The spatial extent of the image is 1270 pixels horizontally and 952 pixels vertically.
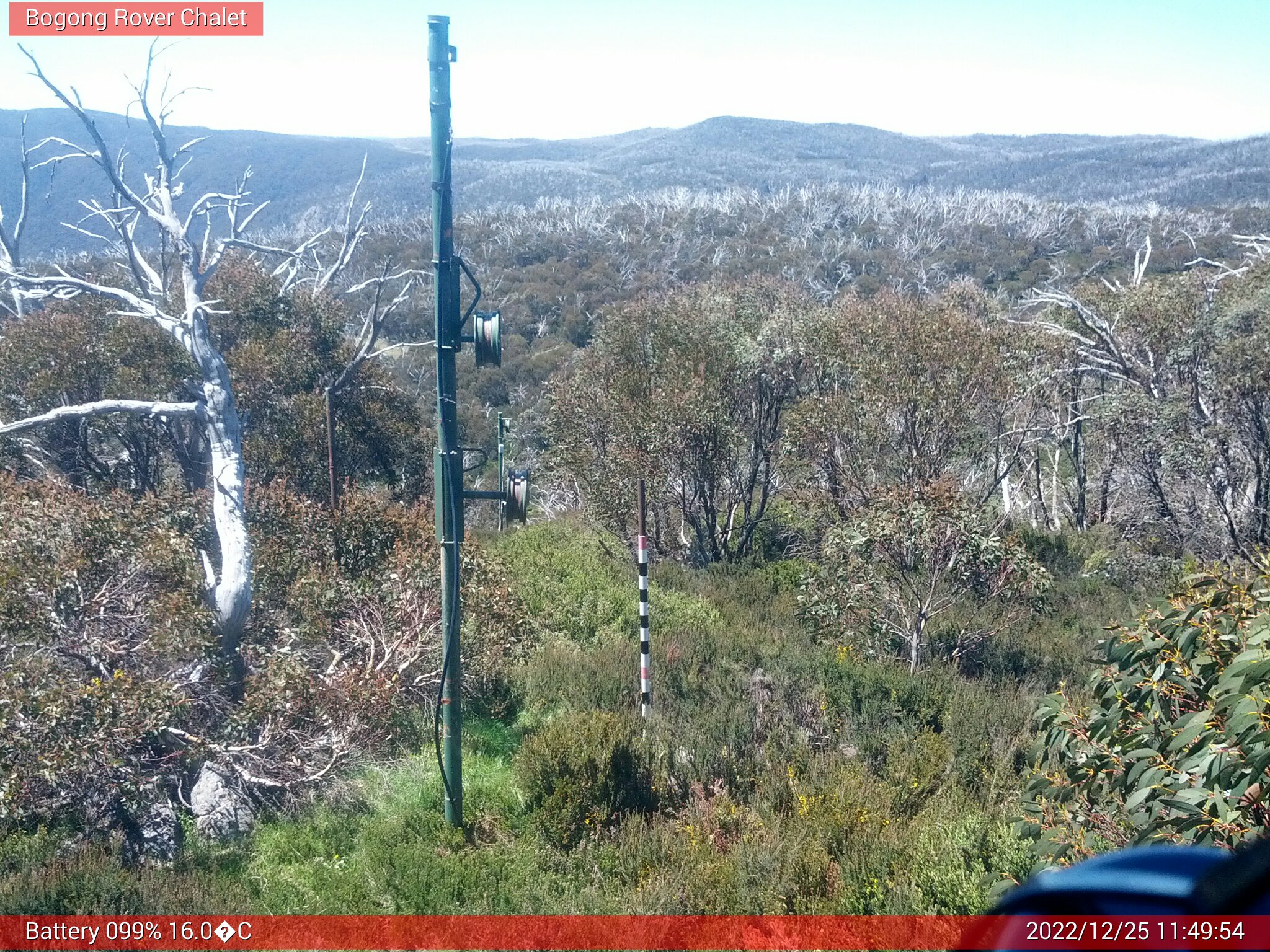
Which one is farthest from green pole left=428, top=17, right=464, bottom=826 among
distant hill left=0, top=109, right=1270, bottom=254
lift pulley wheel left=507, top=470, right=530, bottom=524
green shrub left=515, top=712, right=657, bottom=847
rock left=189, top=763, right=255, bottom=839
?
distant hill left=0, top=109, right=1270, bottom=254

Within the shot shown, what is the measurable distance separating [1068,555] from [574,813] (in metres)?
9.49

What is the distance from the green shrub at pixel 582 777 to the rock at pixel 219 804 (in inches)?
63.8

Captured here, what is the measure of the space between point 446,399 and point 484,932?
2630 millimetres

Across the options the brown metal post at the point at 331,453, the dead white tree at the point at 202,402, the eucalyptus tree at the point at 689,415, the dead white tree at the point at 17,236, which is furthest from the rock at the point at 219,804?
the eucalyptus tree at the point at 689,415

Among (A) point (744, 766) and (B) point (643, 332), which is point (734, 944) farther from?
(B) point (643, 332)

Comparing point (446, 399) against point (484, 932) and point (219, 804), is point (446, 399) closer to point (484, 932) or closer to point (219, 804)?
point (484, 932)

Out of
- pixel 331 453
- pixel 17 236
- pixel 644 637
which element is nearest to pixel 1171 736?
pixel 644 637

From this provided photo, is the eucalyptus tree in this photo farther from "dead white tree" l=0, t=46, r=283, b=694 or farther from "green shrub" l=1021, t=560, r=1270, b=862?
"green shrub" l=1021, t=560, r=1270, b=862

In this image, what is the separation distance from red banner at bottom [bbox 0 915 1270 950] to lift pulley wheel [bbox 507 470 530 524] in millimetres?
2012

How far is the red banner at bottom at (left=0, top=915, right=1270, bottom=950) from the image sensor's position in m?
4.03

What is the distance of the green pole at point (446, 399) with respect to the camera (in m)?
4.80

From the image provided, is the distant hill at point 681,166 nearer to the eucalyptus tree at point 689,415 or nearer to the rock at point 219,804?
the eucalyptus tree at point 689,415

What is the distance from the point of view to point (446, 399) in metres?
5.03

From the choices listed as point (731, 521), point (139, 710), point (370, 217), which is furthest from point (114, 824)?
point (370, 217)
